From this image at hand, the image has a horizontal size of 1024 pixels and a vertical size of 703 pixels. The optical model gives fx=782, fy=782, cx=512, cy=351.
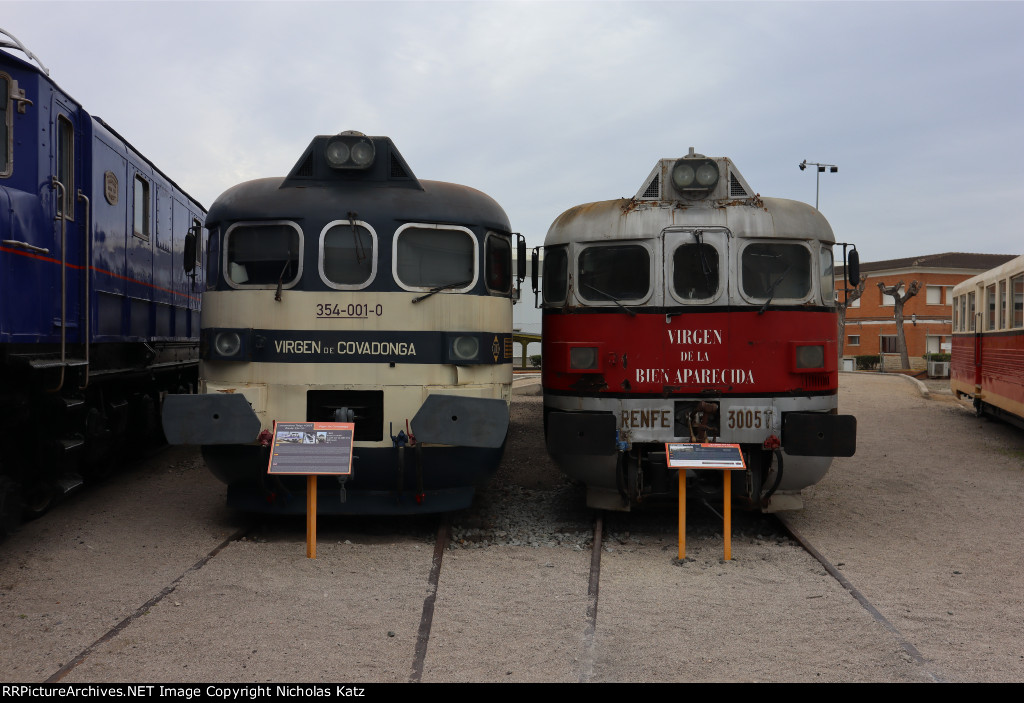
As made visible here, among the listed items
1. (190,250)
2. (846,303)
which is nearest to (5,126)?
(190,250)

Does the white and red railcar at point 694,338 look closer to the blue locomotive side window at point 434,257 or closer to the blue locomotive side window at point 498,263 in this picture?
the blue locomotive side window at point 498,263

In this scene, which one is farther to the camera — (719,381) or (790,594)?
(719,381)

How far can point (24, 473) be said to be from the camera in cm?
670

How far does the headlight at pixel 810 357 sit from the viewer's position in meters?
6.66

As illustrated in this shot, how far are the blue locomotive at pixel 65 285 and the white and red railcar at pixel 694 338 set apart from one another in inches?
154

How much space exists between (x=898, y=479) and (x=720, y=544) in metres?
4.35

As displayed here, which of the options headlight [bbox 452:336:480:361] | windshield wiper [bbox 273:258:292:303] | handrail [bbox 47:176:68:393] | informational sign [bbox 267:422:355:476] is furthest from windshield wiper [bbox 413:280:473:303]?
handrail [bbox 47:176:68:393]

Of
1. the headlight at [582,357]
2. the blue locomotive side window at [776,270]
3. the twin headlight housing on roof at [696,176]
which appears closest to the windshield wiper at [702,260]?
the blue locomotive side window at [776,270]

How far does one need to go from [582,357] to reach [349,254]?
2.16 metres

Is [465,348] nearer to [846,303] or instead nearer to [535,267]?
[535,267]

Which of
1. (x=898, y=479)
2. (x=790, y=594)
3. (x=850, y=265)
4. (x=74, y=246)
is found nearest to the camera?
(x=790, y=594)

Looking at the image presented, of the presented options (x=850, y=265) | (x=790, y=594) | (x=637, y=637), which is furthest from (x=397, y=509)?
(x=850, y=265)

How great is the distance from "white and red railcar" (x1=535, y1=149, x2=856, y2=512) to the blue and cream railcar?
33.8 inches

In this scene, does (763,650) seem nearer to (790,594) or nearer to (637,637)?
(637,637)
